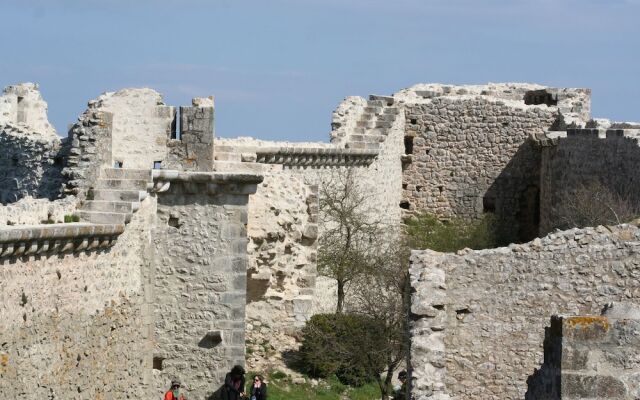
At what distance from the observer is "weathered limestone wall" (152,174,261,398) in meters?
26.5

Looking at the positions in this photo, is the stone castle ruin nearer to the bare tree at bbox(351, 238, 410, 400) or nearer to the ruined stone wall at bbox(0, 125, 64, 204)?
the ruined stone wall at bbox(0, 125, 64, 204)

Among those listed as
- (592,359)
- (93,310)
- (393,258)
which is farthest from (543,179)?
(592,359)

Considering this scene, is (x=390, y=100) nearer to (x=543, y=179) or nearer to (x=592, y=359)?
(x=543, y=179)

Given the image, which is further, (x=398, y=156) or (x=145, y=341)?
(x=398, y=156)

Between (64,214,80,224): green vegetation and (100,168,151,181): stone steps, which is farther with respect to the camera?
(100,168,151,181): stone steps

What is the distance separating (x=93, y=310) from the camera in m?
23.6

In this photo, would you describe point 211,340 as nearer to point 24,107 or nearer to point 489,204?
point 24,107

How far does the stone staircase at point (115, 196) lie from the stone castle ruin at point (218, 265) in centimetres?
3

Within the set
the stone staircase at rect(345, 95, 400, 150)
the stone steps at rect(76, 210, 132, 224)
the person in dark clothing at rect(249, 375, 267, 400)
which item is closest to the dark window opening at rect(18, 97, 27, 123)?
the stone steps at rect(76, 210, 132, 224)

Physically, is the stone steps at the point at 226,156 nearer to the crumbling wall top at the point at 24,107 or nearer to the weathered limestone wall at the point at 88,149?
the crumbling wall top at the point at 24,107

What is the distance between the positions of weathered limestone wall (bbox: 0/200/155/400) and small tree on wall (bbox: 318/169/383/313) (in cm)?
895

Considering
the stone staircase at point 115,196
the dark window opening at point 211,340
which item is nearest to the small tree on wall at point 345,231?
the dark window opening at point 211,340

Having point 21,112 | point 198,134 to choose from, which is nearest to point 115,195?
point 198,134

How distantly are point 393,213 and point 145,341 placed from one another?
54.9 ft
